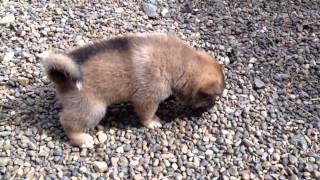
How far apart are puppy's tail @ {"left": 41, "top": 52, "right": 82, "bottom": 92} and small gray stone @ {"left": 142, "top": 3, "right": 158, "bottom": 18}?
148 cm

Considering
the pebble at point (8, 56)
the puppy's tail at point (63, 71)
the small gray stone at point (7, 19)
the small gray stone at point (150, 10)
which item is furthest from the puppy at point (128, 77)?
the small gray stone at point (7, 19)

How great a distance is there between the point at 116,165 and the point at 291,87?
4.93ft

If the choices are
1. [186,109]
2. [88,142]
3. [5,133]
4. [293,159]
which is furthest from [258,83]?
[5,133]

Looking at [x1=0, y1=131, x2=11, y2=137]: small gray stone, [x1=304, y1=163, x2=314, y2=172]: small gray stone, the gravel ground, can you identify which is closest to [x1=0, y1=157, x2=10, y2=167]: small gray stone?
→ the gravel ground

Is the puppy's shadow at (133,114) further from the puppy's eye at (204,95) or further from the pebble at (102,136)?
the puppy's eye at (204,95)

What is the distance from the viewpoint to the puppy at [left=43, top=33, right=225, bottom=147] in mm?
3156

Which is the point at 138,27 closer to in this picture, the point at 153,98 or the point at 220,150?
the point at 153,98

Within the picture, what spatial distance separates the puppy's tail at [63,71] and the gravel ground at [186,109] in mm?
425

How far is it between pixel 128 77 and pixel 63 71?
42cm

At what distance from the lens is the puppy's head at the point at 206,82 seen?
11.0ft

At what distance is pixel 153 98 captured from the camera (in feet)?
10.9

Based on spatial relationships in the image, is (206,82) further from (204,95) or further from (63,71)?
(63,71)

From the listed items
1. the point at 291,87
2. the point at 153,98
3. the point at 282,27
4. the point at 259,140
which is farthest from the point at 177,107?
the point at 282,27

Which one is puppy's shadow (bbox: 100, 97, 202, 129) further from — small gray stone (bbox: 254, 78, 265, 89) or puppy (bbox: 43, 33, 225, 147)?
small gray stone (bbox: 254, 78, 265, 89)
